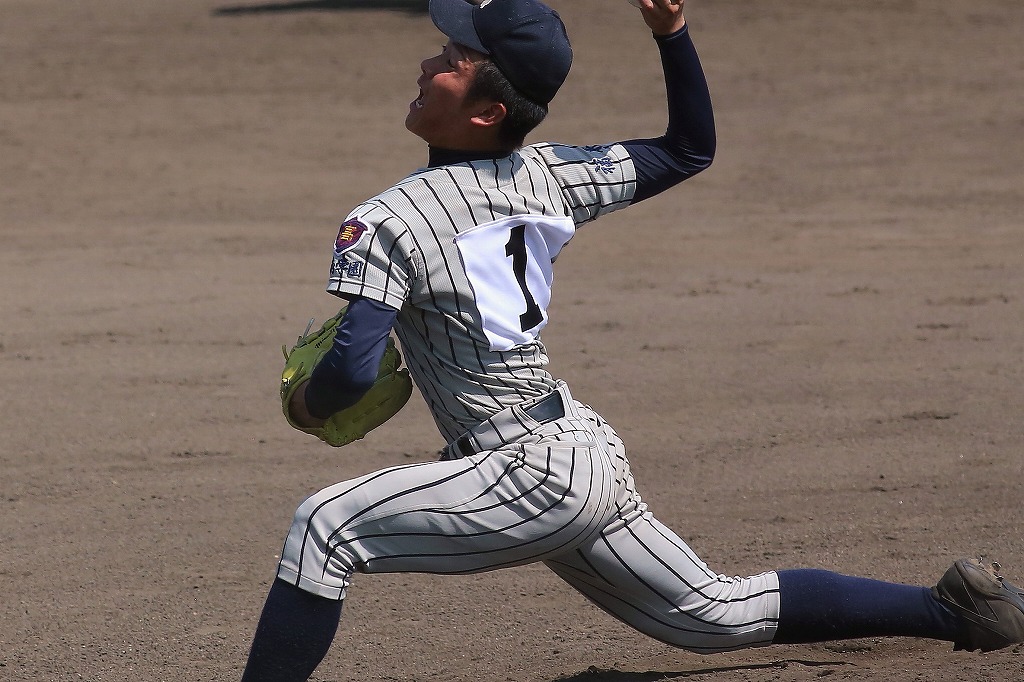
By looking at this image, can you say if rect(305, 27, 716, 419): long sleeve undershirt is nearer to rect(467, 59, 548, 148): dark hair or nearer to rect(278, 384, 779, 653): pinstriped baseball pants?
rect(467, 59, 548, 148): dark hair

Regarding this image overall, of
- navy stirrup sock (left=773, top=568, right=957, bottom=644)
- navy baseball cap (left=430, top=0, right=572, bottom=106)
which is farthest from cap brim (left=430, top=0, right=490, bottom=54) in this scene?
navy stirrup sock (left=773, top=568, right=957, bottom=644)

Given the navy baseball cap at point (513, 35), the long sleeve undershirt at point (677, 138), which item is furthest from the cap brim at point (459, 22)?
the long sleeve undershirt at point (677, 138)

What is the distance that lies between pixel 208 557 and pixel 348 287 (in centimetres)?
216

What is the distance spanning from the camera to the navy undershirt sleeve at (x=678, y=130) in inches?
106

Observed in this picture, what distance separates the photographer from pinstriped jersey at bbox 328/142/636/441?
7.41ft

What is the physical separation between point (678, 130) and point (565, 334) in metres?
4.23

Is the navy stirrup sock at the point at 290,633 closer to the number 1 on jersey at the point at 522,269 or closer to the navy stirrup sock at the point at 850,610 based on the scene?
the number 1 on jersey at the point at 522,269

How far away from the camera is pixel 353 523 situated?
2.32 meters

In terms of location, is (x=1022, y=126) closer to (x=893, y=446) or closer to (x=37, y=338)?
(x=893, y=446)

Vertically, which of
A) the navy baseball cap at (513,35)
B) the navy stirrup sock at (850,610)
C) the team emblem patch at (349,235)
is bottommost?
the navy stirrup sock at (850,610)

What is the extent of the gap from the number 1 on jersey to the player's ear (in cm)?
20

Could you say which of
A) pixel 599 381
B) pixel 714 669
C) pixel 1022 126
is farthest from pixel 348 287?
pixel 1022 126

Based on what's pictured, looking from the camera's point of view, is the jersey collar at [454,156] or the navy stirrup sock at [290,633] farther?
the jersey collar at [454,156]

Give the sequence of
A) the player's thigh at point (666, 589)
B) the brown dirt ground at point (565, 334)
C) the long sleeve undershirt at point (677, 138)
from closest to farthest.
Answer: the player's thigh at point (666, 589) < the long sleeve undershirt at point (677, 138) < the brown dirt ground at point (565, 334)
